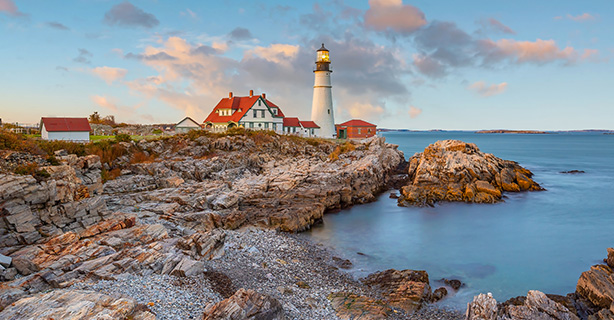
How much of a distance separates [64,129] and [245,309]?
90.4 feet

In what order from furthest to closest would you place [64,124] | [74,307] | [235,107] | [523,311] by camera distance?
1. [235,107]
2. [64,124]
3. [523,311]
4. [74,307]

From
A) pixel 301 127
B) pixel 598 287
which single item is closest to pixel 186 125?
pixel 301 127

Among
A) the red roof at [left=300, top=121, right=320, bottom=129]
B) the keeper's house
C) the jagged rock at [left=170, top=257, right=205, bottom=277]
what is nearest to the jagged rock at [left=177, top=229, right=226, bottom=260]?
the jagged rock at [left=170, top=257, right=205, bottom=277]

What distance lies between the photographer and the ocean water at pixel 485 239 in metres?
14.2

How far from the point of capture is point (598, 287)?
10.5m

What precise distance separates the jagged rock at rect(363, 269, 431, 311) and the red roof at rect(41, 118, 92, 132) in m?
26.9

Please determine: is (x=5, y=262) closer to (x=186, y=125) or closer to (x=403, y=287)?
(x=403, y=287)

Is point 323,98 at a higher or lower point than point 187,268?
higher

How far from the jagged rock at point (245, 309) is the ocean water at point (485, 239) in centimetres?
584

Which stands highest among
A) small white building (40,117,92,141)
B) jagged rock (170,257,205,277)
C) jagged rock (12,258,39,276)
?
small white building (40,117,92,141)

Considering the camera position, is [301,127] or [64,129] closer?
[64,129]

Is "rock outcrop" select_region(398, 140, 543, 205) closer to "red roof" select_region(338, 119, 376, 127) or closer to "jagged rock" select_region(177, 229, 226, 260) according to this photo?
"jagged rock" select_region(177, 229, 226, 260)

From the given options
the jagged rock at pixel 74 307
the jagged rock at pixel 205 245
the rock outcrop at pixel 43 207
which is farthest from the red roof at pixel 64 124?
the jagged rock at pixel 74 307

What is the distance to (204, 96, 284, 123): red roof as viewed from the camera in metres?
42.6
